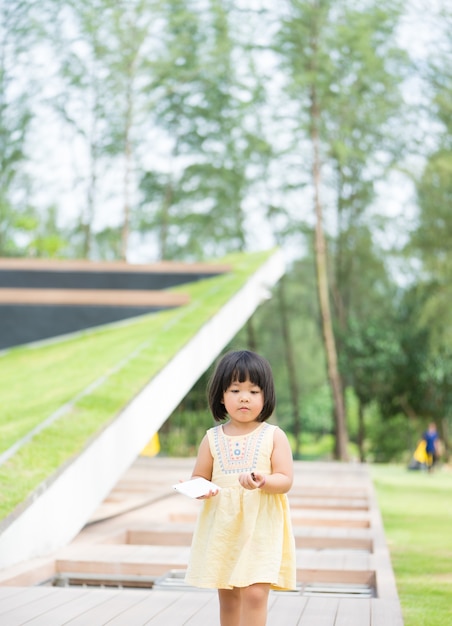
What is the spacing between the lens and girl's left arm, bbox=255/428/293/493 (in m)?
3.08

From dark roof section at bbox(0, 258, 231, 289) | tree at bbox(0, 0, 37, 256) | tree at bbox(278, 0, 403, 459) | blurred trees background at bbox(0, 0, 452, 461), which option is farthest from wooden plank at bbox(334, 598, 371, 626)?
tree at bbox(0, 0, 37, 256)

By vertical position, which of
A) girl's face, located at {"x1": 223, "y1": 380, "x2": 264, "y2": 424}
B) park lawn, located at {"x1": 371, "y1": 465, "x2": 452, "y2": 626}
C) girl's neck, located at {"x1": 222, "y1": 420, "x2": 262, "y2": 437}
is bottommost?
park lawn, located at {"x1": 371, "y1": 465, "x2": 452, "y2": 626}

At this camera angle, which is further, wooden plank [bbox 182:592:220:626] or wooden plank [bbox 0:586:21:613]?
wooden plank [bbox 0:586:21:613]

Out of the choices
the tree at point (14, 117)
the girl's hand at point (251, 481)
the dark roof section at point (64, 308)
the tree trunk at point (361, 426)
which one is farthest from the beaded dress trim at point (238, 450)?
the tree trunk at point (361, 426)

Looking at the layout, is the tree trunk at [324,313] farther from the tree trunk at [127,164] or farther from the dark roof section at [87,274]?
the dark roof section at [87,274]

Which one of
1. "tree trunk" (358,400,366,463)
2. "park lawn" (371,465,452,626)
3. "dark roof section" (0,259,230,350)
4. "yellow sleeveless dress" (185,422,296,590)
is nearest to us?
"yellow sleeveless dress" (185,422,296,590)

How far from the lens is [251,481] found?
2.97m

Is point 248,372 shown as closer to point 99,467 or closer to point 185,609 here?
point 185,609

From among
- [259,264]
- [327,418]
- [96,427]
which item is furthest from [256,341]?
[96,427]

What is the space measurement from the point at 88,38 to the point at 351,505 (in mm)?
16945

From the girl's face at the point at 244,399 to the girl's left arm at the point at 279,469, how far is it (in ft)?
0.43

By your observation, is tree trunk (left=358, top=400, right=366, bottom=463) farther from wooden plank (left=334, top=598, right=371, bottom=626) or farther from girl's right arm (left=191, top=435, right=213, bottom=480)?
girl's right arm (left=191, top=435, right=213, bottom=480)

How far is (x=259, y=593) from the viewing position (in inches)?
121

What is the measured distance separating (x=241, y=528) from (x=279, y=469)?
23 cm
